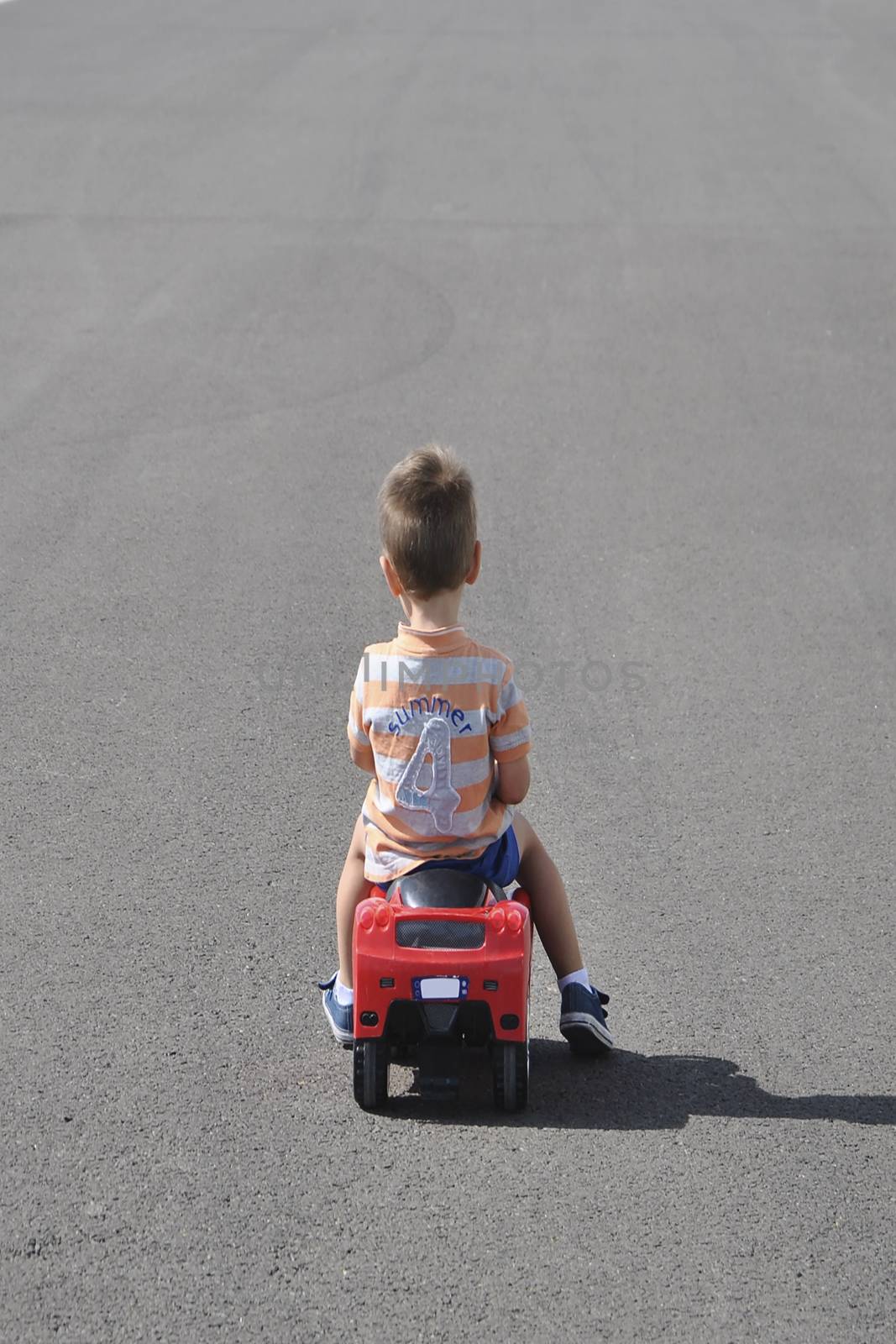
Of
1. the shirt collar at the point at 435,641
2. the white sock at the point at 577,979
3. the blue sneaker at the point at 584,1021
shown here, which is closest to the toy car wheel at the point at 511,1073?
the blue sneaker at the point at 584,1021

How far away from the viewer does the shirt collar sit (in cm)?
359

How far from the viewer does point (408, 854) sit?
3.70 meters

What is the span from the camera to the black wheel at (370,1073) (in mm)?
3562

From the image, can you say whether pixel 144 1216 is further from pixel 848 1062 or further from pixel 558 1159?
pixel 848 1062

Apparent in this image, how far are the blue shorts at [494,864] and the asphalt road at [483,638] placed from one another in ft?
1.79

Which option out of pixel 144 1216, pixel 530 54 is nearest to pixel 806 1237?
pixel 144 1216

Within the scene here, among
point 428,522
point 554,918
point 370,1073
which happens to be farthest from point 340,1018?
point 428,522

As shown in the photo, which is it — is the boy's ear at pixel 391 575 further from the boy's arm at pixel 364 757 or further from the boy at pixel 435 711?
the boy's arm at pixel 364 757

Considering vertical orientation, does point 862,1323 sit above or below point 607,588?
above

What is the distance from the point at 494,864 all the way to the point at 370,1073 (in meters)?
0.57

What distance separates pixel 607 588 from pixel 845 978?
2710 mm

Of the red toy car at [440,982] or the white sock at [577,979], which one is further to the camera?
the white sock at [577,979]

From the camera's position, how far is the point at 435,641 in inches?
141

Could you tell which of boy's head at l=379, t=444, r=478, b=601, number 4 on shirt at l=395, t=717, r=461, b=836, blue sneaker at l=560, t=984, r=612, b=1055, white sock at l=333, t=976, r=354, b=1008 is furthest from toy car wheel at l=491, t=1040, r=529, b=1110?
boy's head at l=379, t=444, r=478, b=601
